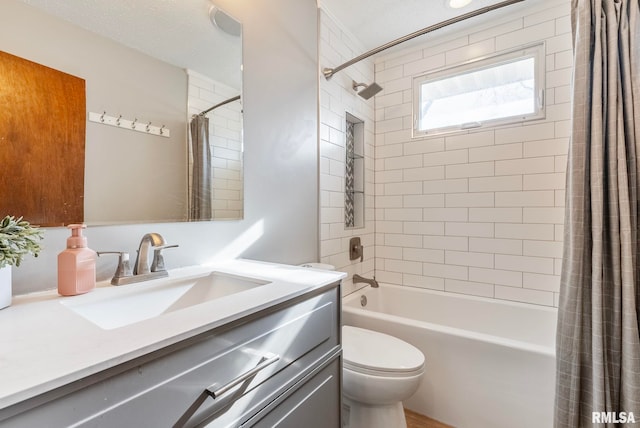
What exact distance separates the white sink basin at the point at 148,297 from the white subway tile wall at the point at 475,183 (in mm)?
1318

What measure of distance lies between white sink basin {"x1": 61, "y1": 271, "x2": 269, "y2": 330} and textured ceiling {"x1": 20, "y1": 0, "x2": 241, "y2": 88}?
833mm

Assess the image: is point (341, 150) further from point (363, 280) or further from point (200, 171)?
point (200, 171)

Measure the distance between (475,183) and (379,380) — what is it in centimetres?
158

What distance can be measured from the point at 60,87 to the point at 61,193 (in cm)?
31

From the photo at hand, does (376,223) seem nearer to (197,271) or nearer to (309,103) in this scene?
(309,103)

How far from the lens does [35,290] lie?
2.74ft

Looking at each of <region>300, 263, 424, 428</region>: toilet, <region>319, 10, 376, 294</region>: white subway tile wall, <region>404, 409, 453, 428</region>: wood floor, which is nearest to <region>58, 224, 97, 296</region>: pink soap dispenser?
<region>300, 263, 424, 428</region>: toilet

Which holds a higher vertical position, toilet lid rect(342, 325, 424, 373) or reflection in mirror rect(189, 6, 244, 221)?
reflection in mirror rect(189, 6, 244, 221)

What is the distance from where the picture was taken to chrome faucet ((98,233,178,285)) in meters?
0.94

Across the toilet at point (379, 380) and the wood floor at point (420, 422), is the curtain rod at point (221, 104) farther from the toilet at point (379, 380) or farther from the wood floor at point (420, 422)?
the wood floor at point (420, 422)

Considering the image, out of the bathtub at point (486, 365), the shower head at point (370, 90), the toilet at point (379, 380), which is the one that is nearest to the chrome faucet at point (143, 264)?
the toilet at point (379, 380)

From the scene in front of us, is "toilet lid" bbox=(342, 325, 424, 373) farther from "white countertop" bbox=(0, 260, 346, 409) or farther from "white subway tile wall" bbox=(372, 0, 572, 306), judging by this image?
"white subway tile wall" bbox=(372, 0, 572, 306)

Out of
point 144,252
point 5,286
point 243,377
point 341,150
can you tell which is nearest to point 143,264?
point 144,252

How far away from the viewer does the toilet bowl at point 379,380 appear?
130cm
